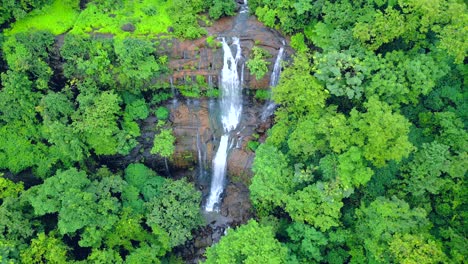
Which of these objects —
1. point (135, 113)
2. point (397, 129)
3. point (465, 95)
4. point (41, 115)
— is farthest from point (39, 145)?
point (465, 95)

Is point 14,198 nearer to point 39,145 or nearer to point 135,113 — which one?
point 39,145

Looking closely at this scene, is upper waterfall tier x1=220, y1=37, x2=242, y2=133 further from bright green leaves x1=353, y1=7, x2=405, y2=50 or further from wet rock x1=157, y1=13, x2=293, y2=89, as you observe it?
bright green leaves x1=353, y1=7, x2=405, y2=50

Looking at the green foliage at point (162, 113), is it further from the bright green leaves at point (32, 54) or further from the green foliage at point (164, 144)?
the bright green leaves at point (32, 54)

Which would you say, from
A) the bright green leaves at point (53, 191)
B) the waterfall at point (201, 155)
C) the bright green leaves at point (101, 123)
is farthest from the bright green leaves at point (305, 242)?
the bright green leaves at point (101, 123)

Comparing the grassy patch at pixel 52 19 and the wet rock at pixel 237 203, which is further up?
the grassy patch at pixel 52 19

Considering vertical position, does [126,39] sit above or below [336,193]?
above

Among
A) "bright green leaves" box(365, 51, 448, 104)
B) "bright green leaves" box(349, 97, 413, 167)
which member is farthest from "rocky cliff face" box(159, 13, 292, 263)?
"bright green leaves" box(349, 97, 413, 167)
